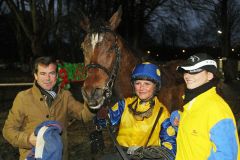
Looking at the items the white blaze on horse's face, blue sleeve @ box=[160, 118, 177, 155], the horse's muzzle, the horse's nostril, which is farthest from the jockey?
the white blaze on horse's face

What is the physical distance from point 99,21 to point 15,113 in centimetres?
170

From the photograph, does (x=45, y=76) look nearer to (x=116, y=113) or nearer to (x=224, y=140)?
(x=116, y=113)

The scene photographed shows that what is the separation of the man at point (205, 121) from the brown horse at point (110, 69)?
121cm

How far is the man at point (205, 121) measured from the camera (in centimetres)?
226

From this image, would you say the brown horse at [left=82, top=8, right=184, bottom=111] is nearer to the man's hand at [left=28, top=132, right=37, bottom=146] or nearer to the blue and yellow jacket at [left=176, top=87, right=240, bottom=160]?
the man's hand at [left=28, top=132, right=37, bottom=146]

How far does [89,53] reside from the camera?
3930mm

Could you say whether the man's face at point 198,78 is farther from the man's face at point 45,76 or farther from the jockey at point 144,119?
the man's face at point 45,76

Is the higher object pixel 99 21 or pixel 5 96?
pixel 99 21

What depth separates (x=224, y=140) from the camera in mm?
2238

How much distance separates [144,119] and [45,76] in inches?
40.6

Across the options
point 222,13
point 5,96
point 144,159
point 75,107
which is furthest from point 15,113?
point 222,13

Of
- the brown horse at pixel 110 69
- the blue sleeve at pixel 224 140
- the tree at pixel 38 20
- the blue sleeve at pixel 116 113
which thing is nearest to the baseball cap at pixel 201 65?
the blue sleeve at pixel 224 140

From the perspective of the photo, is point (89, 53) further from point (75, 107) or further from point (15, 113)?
point (15, 113)

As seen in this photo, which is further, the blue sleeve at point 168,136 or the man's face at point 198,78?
the blue sleeve at point 168,136
